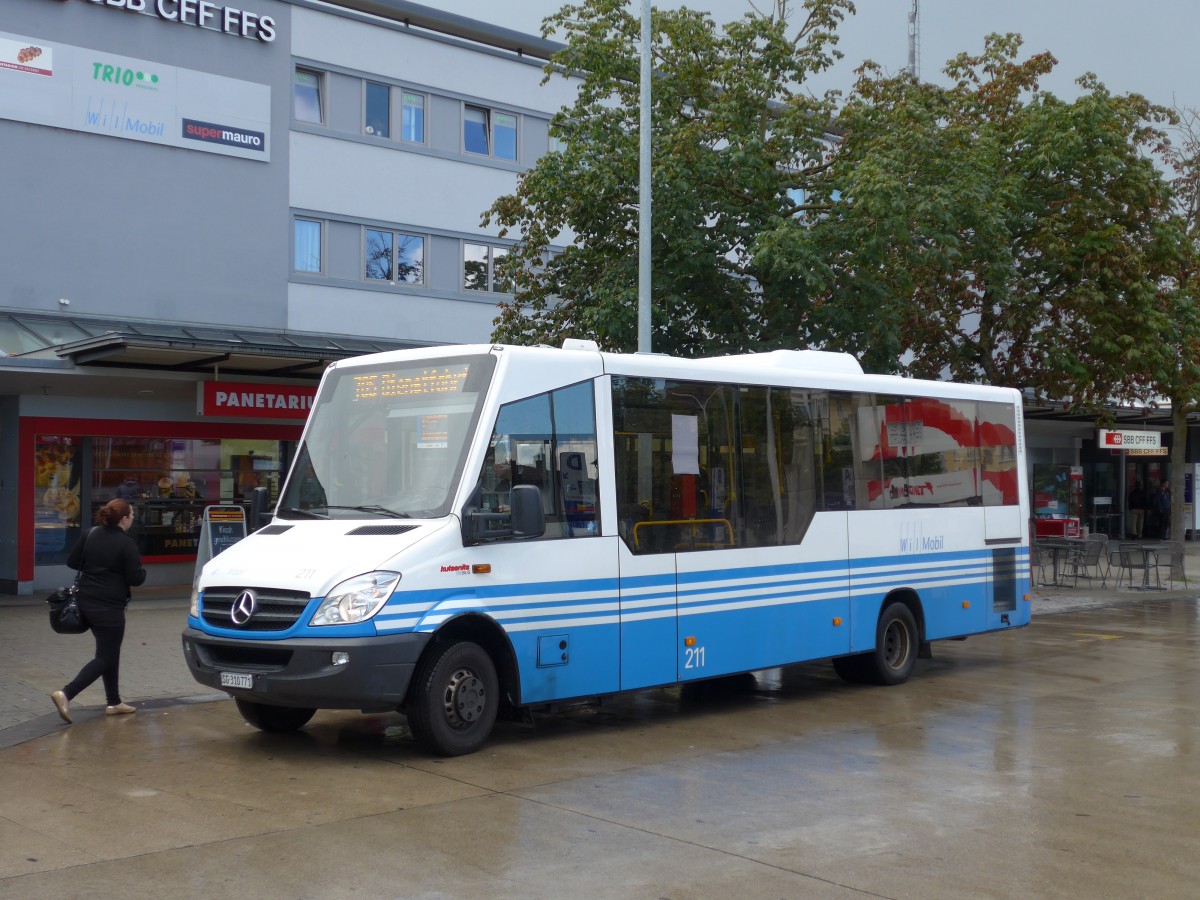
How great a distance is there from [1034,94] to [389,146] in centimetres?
1207

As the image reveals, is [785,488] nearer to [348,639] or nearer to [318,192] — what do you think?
[348,639]

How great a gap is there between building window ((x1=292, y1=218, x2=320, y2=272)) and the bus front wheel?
1549 centimetres

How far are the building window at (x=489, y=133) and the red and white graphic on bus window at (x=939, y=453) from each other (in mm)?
16022

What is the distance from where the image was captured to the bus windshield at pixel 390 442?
9.41 meters

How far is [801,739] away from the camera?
10.0 m

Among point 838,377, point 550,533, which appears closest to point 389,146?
point 838,377

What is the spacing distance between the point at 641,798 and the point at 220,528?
1121cm

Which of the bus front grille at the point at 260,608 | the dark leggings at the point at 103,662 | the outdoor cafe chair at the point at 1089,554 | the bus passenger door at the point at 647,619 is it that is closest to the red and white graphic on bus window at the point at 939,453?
the bus passenger door at the point at 647,619

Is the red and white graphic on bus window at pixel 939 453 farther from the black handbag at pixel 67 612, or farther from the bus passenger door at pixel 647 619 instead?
the black handbag at pixel 67 612

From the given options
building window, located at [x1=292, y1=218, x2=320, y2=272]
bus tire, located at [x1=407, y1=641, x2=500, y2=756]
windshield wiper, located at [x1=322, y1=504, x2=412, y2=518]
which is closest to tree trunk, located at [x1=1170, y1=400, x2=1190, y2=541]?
building window, located at [x1=292, y1=218, x2=320, y2=272]

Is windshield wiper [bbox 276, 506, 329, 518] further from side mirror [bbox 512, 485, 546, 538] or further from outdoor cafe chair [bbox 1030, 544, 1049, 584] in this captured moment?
outdoor cafe chair [bbox 1030, 544, 1049, 584]

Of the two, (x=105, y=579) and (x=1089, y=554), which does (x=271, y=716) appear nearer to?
(x=105, y=579)

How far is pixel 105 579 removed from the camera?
34.9 ft

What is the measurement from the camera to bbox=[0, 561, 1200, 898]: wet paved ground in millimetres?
6301
